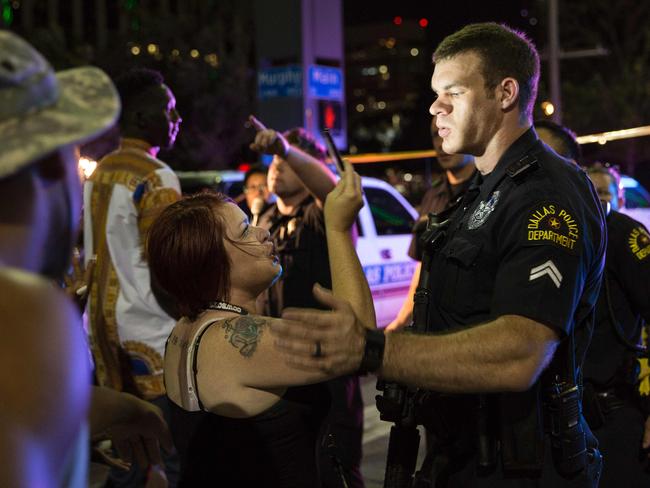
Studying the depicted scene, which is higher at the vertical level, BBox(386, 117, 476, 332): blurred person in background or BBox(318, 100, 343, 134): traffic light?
BBox(386, 117, 476, 332): blurred person in background

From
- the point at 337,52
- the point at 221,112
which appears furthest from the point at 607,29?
the point at 337,52

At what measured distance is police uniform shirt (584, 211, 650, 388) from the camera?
3490mm

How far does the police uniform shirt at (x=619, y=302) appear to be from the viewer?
137 inches

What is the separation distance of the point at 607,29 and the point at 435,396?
30.4 meters

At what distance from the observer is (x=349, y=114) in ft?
162

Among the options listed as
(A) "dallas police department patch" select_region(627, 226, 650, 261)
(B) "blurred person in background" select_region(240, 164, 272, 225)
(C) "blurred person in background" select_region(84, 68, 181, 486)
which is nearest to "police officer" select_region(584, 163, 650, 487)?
(A) "dallas police department patch" select_region(627, 226, 650, 261)

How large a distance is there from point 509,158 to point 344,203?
58cm

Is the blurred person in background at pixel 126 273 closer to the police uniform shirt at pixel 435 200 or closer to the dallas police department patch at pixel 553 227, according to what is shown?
the police uniform shirt at pixel 435 200

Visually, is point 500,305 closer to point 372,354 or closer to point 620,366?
point 372,354

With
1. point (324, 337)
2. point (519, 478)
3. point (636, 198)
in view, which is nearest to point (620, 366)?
point (519, 478)

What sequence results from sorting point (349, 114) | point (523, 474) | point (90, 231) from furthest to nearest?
point (349, 114) → point (90, 231) → point (523, 474)

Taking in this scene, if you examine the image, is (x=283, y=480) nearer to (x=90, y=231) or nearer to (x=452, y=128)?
(x=452, y=128)

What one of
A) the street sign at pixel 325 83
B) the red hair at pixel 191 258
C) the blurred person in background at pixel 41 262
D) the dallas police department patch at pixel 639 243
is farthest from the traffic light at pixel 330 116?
the blurred person in background at pixel 41 262

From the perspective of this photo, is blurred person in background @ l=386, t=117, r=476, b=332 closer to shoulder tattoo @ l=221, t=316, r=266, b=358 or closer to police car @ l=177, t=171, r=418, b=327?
shoulder tattoo @ l=221, t=316, r=266, b=358
